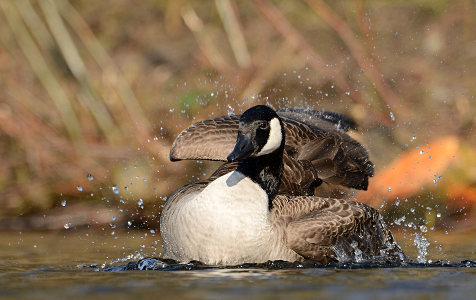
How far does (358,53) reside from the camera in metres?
10.4

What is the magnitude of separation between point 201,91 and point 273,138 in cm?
479

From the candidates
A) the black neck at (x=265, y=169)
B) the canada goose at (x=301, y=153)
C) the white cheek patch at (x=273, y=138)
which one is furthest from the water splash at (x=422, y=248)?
the white cheek patch at (x=273, y=138)

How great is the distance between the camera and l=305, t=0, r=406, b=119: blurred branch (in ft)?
32.6

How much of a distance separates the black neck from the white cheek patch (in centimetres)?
7

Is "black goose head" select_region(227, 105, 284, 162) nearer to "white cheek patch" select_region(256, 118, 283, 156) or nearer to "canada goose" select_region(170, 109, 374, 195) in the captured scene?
"white cheek patch" select_region(256, 118, 283, 156)

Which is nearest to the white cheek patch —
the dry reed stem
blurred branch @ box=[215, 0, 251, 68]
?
the dry reed stem

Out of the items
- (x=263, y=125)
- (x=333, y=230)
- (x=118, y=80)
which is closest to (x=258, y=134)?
(x=263, y=125)

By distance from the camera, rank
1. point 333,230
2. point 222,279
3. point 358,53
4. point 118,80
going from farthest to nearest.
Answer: point 358,53 → point 118,80 → point 333,230 → point 222,279

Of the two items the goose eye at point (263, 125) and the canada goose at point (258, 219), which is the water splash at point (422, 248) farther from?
the goose eye at point (263, 125)

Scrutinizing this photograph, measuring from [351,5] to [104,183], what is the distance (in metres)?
4.48

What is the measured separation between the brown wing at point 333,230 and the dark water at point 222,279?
18cm

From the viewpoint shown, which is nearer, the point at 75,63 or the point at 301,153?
the point at 301,153

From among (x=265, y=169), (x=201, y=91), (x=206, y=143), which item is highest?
(x=201, y=91)

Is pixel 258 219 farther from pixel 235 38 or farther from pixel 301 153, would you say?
pixel 235 38
